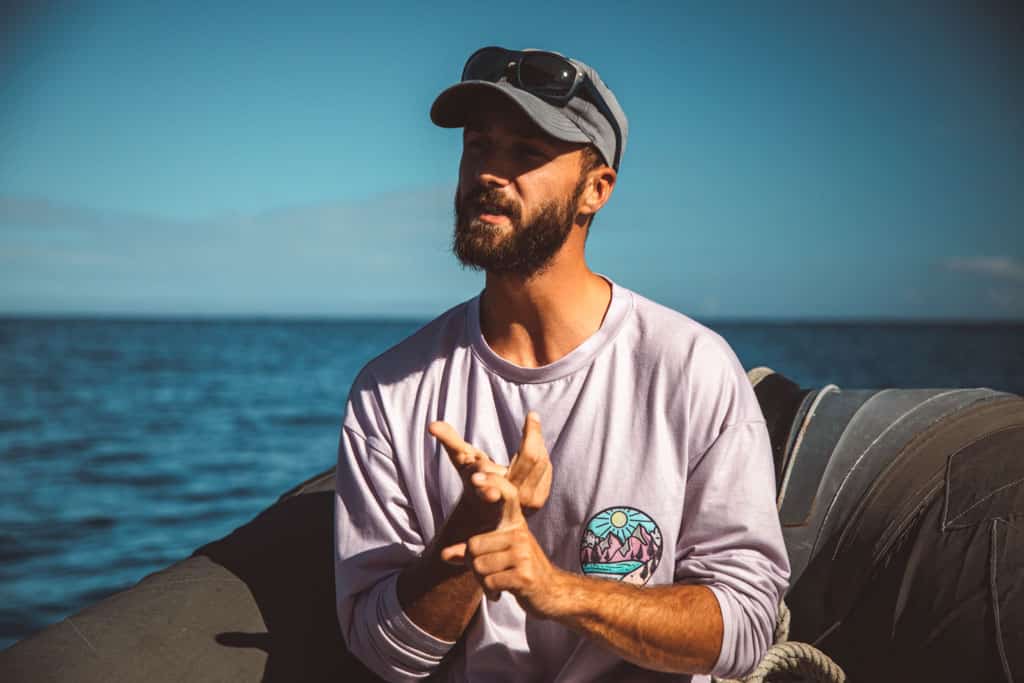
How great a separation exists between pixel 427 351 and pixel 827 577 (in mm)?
1536

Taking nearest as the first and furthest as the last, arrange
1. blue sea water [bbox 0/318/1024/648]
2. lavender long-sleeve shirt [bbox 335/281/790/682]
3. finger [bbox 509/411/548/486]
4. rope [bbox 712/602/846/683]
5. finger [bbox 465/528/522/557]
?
finger [bbox 465/528/522/557] → finger [bbox 509/411/548/486] → lavender long-sleeve shirt [bbox 335/281/790/682] → rope [bbox 712/602/846/683] → blue sea water [bbox 0/318/1024/648]

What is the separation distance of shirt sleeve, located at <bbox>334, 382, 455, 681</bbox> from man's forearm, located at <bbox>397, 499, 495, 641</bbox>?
4 centimetres

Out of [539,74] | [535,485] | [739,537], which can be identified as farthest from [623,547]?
[539,74]

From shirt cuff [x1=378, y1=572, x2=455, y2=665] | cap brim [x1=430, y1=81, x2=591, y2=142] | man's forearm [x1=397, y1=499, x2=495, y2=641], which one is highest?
cap brim [x1=430, y1=81, x2=591, y2=142]

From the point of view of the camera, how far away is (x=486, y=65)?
91.6 inches

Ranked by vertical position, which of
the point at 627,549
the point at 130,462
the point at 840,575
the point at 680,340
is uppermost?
the point at 680,340

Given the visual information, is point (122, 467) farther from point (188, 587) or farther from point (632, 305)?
point (632, 305)

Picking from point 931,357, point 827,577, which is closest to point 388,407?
point 827,577

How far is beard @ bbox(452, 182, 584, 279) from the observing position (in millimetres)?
2203

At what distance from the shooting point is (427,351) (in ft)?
7.99

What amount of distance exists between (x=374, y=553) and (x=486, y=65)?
1423mm

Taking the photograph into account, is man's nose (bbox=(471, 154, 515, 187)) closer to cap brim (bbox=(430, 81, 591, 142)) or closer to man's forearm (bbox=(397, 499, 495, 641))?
cap brim (bbox=(430, 81, 591, 142))

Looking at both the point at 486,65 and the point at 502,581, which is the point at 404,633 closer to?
the point at 502,581

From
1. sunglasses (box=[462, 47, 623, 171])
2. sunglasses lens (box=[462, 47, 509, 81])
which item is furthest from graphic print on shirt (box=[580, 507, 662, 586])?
sunglasses lens (box=[462, 47, 509, 81])
